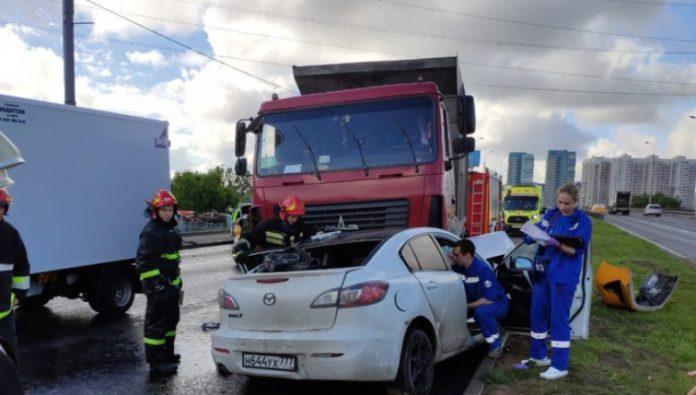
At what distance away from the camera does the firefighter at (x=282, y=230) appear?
6109 millimetres

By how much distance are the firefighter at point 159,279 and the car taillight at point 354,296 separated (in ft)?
6.91

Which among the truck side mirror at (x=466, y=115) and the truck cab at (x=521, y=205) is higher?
the truck side mirror at (x=466, y=115)

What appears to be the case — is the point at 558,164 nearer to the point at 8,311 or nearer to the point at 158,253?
the point at 158,253

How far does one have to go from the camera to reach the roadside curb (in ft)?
14.9

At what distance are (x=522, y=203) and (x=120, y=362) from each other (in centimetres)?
2594

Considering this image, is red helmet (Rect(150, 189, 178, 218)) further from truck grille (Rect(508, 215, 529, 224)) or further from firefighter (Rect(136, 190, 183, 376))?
truck grille (Rect(508, 215, 529, 224))

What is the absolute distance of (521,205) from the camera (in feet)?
95.0

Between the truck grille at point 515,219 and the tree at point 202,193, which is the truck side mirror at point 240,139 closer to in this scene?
the truck grille at point 515,219

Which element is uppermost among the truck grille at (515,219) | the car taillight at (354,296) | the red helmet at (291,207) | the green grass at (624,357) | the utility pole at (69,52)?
the utility pole at (69,52)

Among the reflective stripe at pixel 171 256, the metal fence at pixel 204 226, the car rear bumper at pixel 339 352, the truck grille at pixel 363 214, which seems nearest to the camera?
the car rear bumper at pixel 339 352

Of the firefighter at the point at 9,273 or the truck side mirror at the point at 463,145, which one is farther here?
the truck side mirror at the point at 463,145

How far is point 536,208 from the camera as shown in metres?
28.8

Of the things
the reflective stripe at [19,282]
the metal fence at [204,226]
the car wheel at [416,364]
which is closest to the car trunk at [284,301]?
the car wheel at [416,364]

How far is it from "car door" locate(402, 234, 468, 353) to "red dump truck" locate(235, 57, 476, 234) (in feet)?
4.13
